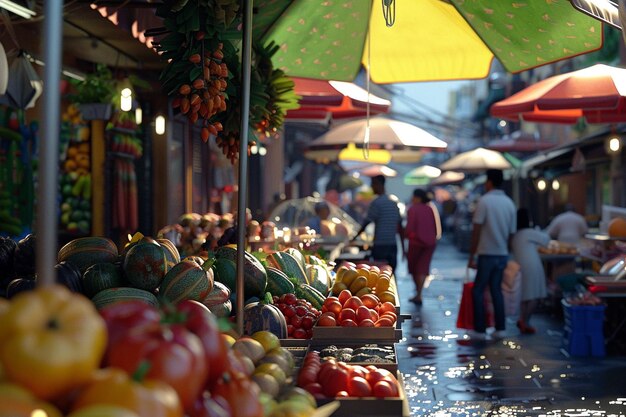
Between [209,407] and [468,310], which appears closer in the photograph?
[209,407]

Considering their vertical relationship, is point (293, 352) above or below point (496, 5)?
below

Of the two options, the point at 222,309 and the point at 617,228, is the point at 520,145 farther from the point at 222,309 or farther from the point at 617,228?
the point at 222,309

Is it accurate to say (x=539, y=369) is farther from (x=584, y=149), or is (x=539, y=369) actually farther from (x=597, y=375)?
(x=584, y=149)

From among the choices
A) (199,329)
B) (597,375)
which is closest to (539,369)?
(597,375)

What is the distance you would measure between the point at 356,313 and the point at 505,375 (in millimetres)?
4156

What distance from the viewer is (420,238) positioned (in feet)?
51.8

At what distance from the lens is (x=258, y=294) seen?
18.6 feet

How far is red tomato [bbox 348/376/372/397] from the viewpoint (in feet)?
11.3

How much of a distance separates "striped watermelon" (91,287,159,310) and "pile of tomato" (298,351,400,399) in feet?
3.99

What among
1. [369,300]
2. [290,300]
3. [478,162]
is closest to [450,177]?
[478,162]

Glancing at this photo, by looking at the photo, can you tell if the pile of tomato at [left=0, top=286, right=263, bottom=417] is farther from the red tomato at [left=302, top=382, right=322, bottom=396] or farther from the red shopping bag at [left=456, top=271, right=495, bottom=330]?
the red shopping bag at [left=456, top=271, right=495, bottom=330]

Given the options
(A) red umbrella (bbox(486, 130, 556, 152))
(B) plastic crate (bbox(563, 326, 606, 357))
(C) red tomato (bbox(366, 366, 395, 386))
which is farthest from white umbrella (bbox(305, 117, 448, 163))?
(C) red tomato (bbox(366, 366, 395, 386))

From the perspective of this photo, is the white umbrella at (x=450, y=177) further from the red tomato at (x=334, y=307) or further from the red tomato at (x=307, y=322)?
the red tomato at (x=307, y=322)

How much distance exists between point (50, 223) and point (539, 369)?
25.1 ft
